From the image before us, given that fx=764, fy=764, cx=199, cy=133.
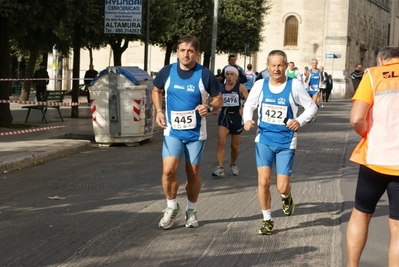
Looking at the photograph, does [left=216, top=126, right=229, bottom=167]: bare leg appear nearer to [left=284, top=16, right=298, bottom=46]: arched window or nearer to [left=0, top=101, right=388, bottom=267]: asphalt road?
[left=0, top=101, right=388, bottom=267]: asphalt road

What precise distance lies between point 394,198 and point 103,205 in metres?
4.40

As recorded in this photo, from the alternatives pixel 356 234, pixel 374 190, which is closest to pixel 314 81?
pixel 356 234

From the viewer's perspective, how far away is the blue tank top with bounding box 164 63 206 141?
759 centimetres

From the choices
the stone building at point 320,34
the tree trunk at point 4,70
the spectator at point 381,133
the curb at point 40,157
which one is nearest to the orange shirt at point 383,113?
the spectator at point 381,133

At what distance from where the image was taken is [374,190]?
539 cm

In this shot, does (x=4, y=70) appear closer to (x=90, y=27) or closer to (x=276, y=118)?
(x=90, y=27)

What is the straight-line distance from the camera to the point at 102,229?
7.54 m

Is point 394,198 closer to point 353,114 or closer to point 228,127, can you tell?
point 353,114

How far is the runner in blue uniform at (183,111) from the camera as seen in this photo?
24.9ft

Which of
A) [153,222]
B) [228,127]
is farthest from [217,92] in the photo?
[228,127]

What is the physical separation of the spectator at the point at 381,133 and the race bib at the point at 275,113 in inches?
88.0

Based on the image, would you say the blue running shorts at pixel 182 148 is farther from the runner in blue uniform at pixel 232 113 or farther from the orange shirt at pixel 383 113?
the runner in blue uniform at pixel 232 113

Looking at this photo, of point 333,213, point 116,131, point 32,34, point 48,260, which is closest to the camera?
point 48,260

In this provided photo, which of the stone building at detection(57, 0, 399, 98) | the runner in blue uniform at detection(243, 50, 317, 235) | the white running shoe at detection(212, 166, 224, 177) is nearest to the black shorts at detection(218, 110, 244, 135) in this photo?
the white running shoe at detection(212, 166, 224, 177)
